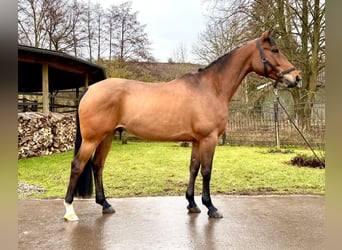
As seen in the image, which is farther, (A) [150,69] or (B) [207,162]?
(A) [150,69]

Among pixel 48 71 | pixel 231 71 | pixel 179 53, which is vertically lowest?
pixel 231 71

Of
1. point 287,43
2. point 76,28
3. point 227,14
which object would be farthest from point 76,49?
point 287,43

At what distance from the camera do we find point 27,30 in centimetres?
1464

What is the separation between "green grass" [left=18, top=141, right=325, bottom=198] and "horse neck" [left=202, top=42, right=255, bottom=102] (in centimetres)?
173

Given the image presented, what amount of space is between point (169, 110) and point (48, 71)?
7.91 m

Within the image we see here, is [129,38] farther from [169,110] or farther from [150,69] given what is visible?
[169,110]

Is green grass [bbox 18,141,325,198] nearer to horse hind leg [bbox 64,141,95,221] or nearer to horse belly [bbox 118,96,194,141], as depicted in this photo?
horse hind leg [bbox 64,141,95,221]

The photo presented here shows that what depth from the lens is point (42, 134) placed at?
838 cm

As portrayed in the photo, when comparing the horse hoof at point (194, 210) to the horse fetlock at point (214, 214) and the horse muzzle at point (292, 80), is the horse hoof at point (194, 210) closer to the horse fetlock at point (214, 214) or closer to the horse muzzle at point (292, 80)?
the horse fetlock at point (214, 214)

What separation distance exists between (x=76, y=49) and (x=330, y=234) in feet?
54.5

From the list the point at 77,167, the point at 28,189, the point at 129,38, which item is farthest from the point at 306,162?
the point at 129,38

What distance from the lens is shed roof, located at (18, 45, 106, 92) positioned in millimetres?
7699

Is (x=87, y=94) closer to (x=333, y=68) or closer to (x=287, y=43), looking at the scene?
(x=333, y=68)

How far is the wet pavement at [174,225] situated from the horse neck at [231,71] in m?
1.27
